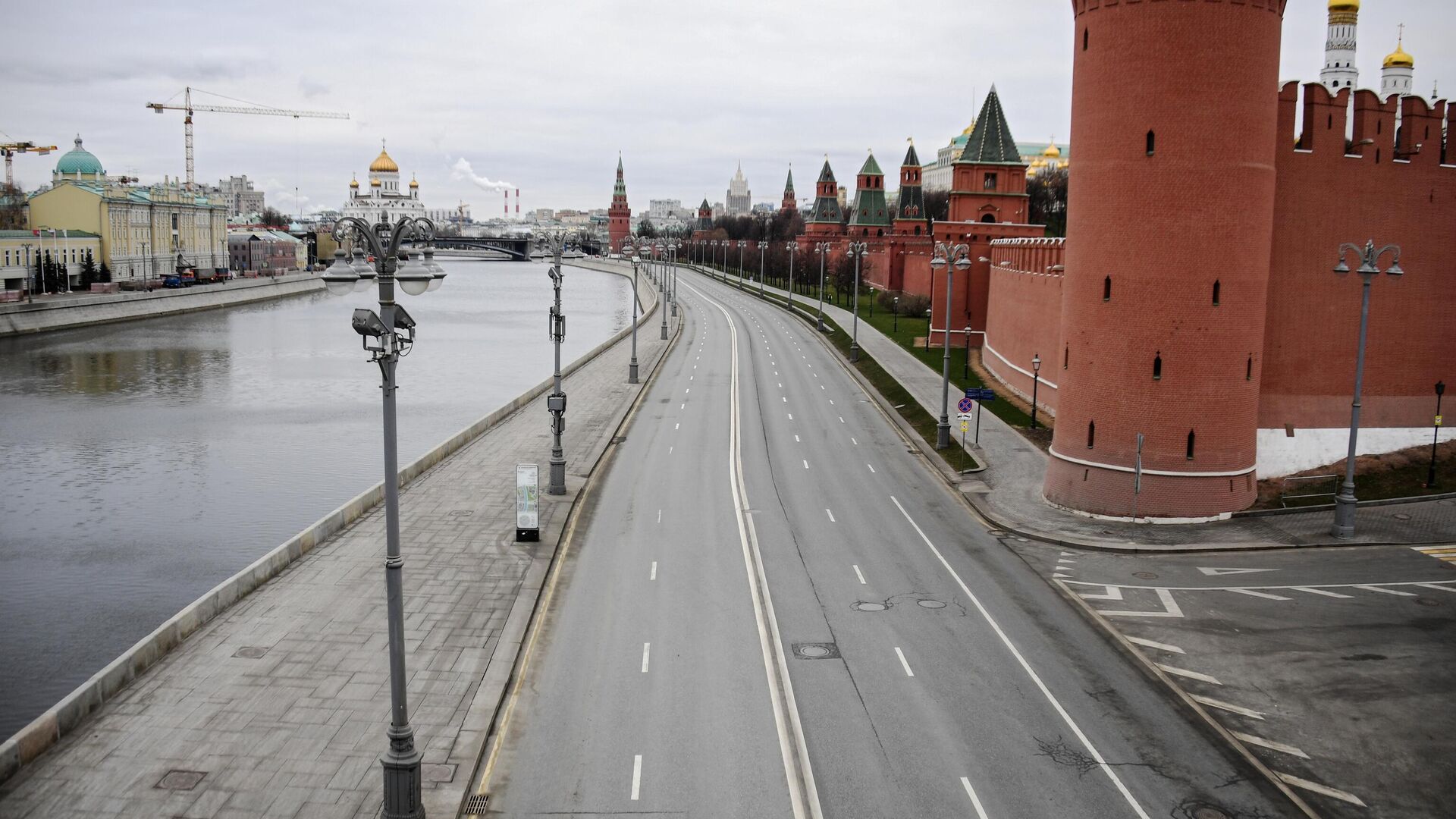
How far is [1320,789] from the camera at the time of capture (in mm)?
13359

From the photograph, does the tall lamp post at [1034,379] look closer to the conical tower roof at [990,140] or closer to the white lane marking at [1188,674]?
the white lane marking at [1188,674]

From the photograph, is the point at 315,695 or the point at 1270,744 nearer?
the point at 1270,744

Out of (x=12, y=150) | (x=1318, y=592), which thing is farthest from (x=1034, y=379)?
(x=12, y=150)

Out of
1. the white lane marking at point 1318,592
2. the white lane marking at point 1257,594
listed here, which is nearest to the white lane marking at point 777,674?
the white lane marking at point 1257,594

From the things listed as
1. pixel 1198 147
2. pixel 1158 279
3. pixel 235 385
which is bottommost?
pixel 235 385

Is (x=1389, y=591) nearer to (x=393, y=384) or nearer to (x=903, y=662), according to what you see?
(x=903, y=662)

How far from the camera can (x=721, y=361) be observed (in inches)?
2322

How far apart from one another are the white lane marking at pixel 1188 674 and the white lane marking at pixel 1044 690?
2113 millimetres

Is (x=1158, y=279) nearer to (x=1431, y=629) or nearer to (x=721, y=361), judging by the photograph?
(x=1431, y=629)

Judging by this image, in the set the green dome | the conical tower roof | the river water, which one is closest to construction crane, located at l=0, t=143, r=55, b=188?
the green dome

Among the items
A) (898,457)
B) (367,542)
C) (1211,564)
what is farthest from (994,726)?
(898,457)

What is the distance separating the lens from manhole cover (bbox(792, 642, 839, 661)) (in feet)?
56.4

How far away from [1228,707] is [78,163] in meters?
149

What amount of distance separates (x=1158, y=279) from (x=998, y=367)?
25.2 m
